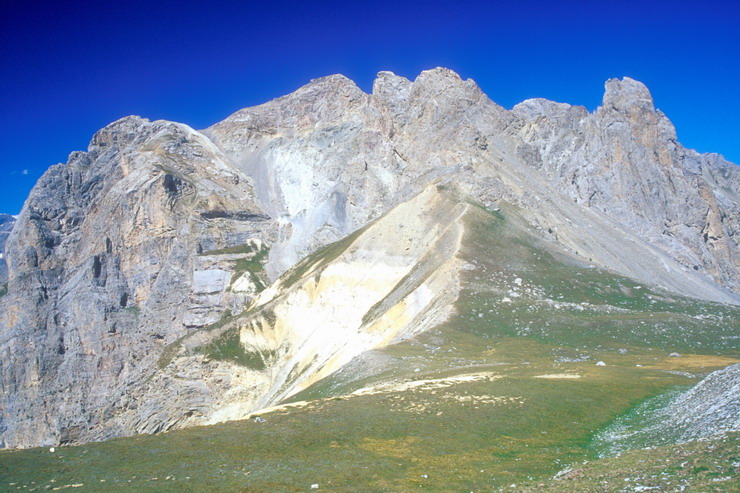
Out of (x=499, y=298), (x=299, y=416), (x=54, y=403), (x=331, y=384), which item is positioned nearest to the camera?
(x=299, y=416)

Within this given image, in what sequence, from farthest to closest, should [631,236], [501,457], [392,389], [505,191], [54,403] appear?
[54,403] < [631,236] < [505,191] < [392,389] < [501,457]

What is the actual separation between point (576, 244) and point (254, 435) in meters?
131

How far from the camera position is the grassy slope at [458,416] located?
26047mm

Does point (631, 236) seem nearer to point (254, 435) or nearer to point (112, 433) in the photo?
point (112, 433)

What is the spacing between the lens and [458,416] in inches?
1515

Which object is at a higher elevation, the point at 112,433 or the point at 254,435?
the point at 254,435

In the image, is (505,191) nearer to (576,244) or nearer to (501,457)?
(576,244)

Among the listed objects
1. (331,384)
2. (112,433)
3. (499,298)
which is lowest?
(112,433)

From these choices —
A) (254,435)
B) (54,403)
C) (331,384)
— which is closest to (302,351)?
(331,384)

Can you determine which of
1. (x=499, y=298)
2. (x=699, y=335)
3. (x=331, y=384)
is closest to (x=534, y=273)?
(x=499, y=298)

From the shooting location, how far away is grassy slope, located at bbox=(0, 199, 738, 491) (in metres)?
26.0

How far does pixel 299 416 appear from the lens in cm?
3969

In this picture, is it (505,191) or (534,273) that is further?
(505,191)

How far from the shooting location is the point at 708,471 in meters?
19.9
